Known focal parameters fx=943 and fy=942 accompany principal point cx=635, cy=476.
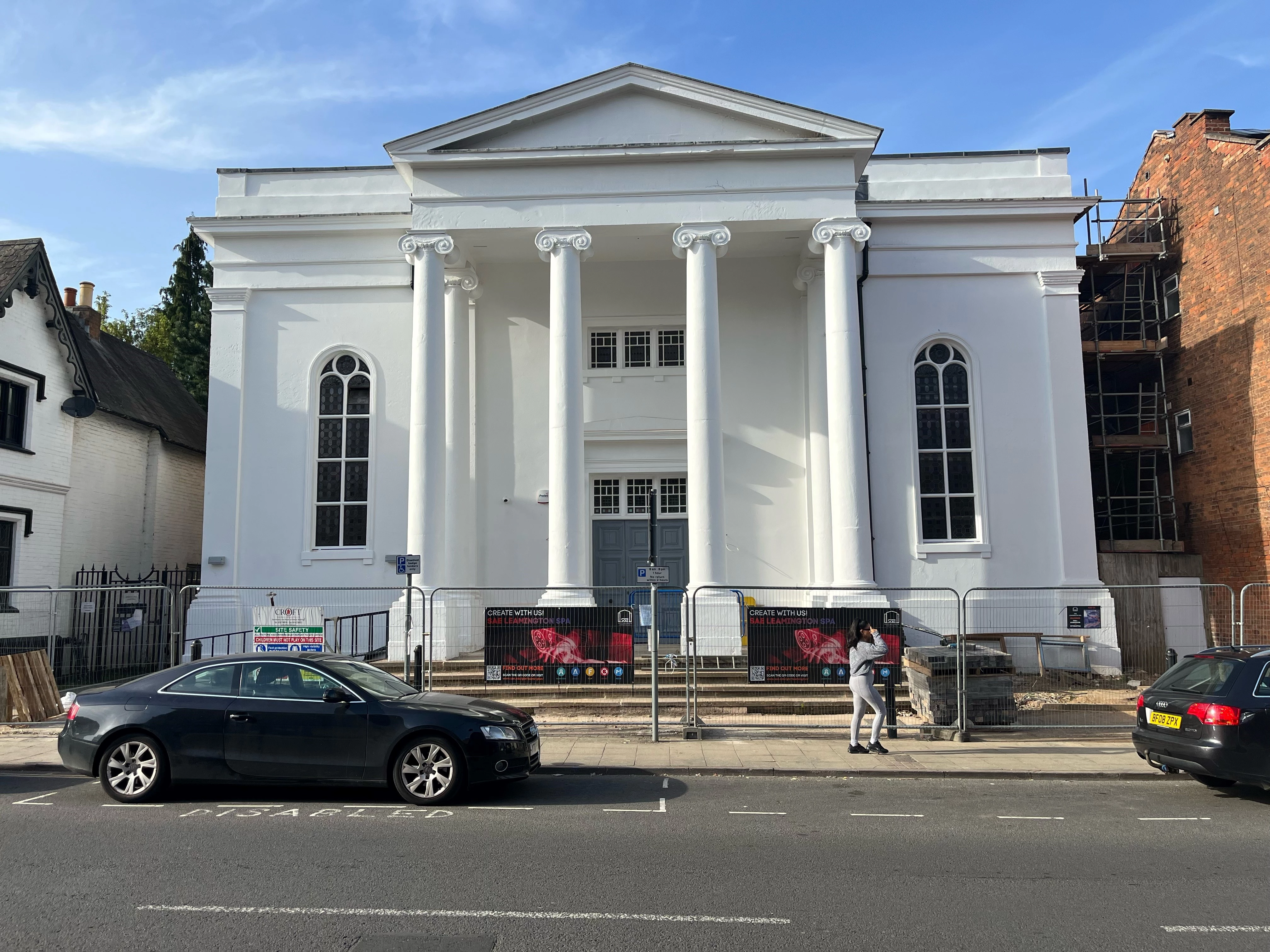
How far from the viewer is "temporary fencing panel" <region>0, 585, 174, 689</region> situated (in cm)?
1387

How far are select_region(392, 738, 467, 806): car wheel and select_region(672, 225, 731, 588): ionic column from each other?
7.19m

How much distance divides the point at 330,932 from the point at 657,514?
47.1 ft

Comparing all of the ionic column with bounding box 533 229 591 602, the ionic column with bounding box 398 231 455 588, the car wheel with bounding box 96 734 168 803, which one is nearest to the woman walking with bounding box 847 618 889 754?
the ionic column with bounding box 533 229 591 602

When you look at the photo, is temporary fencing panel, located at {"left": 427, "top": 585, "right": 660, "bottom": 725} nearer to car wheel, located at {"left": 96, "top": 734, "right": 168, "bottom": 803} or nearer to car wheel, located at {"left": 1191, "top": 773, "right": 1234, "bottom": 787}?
car wheel, located at {"left": 96, "top": 734, "right": 168, "bottom": 803}

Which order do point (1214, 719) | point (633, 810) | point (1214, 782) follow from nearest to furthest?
point (633, 810), point (1214, 719), point (1214, 782)

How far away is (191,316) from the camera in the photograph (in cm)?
3797

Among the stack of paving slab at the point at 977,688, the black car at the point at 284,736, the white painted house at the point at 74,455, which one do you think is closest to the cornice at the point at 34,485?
the white painted house at the point at 74,455

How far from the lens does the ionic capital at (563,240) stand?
16844 millimetres

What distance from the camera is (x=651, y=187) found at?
55.7 feet

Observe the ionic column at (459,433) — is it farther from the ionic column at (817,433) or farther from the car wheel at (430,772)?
the car wheel at (430,772)

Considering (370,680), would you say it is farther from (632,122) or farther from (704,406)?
(632,122)

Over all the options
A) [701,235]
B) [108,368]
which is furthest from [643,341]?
[108,368]

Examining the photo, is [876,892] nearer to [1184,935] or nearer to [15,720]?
[1184,935]

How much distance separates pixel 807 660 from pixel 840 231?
26.7 feet
